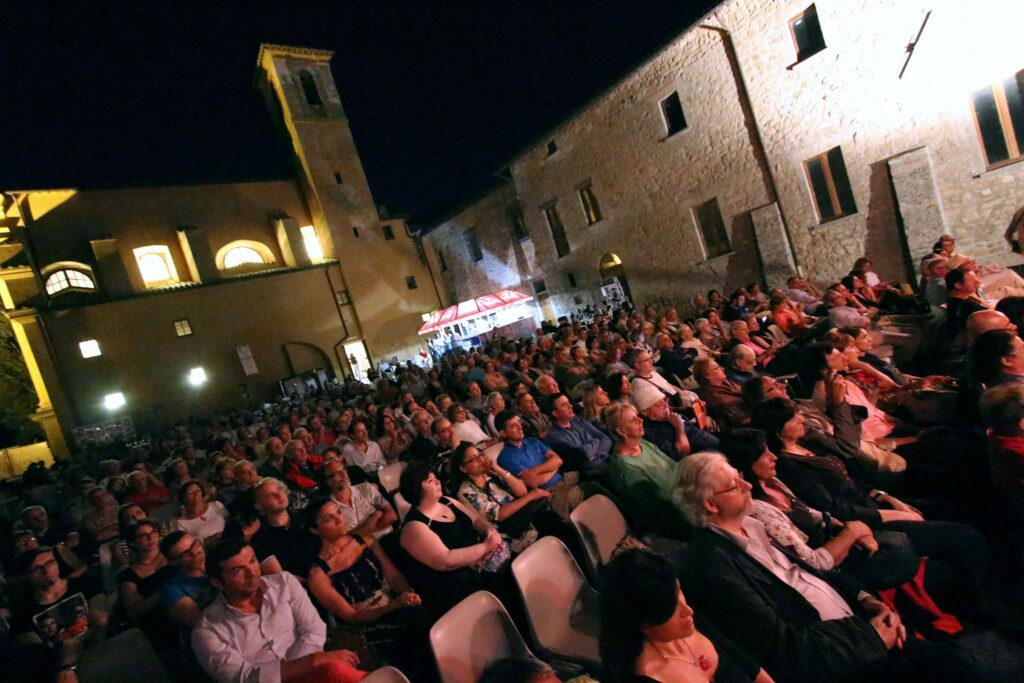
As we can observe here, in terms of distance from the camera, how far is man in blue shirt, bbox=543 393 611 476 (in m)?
4.39

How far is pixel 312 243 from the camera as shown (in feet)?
81.1

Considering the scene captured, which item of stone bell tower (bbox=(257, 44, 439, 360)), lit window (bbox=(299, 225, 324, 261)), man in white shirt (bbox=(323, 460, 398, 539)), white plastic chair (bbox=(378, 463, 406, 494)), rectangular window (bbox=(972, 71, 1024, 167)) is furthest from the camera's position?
lit window (bbox=(299, 225, 324, 261))

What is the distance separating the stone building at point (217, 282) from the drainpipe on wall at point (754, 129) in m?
17.2

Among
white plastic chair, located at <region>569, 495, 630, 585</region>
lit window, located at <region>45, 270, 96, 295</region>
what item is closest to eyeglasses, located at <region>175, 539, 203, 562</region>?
white plastic chair, located at <region>569, 495, 630, 585</region>

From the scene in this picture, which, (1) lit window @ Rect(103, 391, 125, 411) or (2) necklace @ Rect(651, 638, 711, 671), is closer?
(2) necklace @ Rect(651, 638, 711, 671)

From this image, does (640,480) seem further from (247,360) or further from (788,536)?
(247,360)

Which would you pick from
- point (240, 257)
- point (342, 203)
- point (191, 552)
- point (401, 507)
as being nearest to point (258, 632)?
point (191, 552)

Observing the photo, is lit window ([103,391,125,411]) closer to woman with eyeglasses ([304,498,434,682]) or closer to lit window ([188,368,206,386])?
lit window ([188,368,206,386])

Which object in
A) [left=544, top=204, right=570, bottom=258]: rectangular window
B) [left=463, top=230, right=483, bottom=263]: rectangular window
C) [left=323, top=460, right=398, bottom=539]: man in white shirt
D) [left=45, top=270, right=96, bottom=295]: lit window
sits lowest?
[left=323, top=460, right=398, bottom=539]: man in white shirt

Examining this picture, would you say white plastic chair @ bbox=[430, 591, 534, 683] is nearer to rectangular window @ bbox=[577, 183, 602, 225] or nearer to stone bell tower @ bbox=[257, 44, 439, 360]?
rectangular window @ bbox=[577, 183, 602, 225]

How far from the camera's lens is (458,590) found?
3.08 metres

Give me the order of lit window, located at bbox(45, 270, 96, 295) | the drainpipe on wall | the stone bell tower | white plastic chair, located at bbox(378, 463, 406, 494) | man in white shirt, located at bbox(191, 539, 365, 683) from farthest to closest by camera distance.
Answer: the stone bell tower < lit window, located at bbox(45, 270, 96, 295) < the drainpipe on wall < white plastic chair, located at bbox(378, 463, 406, 494) < man in white shirt, located at bbox(191, 539, 365, 683)

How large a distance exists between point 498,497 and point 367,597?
1.10 m

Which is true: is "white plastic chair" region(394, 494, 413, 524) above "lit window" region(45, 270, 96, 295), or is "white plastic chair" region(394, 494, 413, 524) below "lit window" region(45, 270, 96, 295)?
below
